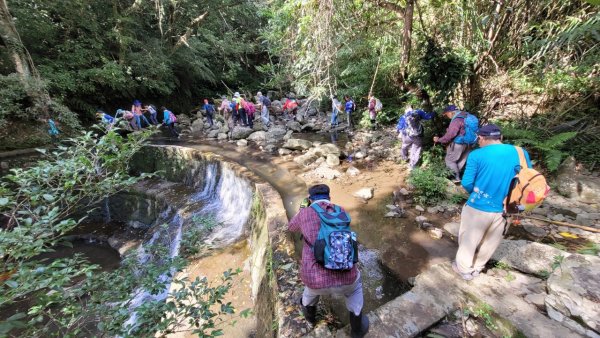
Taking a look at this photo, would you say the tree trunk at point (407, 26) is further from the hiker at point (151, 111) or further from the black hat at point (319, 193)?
the hiker at point (151, 111)

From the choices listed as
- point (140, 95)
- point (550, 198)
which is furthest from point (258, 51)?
point (550, 198)

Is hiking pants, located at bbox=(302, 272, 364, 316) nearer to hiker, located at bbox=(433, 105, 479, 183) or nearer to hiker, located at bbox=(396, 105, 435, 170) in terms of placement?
hiker, located at bbox=(433, 105, 479, 183)

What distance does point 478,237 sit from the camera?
9.92 ft

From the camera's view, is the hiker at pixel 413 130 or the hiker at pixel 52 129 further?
the hiker at pixel 52 129

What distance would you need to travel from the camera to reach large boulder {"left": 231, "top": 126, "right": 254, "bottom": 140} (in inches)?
503

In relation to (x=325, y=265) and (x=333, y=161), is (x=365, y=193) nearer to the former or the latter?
(x=333, y=161)

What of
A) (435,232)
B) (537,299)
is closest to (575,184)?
(435,232)

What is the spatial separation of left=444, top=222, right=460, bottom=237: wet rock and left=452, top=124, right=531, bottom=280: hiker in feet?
4.84

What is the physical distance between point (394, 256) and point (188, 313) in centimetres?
321

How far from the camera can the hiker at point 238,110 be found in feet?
41.9

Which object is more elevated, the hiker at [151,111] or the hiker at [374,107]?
the hiker at [151,111]

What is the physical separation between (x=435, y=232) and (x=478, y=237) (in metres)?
1.69

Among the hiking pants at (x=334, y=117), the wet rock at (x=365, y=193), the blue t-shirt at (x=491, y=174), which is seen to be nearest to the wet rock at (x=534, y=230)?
the blue t-shirt at (x=491, y=174)

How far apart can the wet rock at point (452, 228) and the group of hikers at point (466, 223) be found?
1412 millimetres
